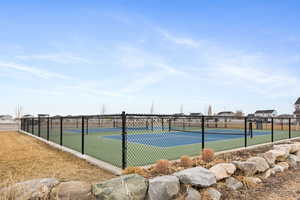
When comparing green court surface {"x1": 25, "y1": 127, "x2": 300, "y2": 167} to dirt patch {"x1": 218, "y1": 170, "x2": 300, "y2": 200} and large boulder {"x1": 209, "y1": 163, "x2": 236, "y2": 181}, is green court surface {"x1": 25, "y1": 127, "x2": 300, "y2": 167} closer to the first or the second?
large boulder {"x1": 209, "y1": 163, "x2": 236, "y2": 181}

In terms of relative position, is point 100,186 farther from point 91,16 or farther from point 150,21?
point 150,21

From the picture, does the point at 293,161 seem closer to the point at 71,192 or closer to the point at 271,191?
the point at 271,191

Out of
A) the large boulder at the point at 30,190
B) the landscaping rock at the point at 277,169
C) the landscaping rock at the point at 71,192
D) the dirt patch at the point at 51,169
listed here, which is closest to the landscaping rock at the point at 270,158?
the landscaping rock at the point at 277,169

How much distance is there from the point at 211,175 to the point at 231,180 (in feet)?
2.06

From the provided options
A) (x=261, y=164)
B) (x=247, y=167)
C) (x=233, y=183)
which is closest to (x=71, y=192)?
(x=233, y=183)

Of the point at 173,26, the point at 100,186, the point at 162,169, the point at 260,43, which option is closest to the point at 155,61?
the point at 173,26

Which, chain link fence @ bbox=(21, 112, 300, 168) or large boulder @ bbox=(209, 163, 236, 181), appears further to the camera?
chain link fence @ bbox=(21, 112, 300, 168)

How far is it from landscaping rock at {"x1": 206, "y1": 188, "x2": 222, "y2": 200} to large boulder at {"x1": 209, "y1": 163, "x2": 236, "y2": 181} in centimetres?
33

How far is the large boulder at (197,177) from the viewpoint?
3.43m

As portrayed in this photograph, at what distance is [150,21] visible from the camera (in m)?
11.5

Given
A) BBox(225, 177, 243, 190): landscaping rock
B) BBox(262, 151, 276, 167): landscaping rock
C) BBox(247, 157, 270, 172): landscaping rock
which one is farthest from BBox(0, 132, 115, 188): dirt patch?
BBox(262, 151, 276, 167): landscaping rock

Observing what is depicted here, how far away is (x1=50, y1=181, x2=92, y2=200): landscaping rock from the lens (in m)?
2.76

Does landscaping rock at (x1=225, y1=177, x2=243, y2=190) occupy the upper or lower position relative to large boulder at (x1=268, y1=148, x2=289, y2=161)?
lower

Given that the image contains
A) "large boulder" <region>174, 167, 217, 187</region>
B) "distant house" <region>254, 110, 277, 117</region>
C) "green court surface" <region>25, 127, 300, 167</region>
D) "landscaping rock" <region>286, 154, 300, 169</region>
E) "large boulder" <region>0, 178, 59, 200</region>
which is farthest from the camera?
"distant house" <region>254, 110, 277, 117</region>
